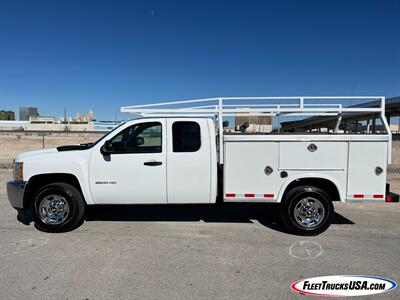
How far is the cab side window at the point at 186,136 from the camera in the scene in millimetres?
4344

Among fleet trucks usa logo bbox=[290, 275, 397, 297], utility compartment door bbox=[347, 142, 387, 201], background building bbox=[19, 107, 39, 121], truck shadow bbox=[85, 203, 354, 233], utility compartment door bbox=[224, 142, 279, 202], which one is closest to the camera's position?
fleet trucks usa logo bbox=[290, 275, 397, 297]

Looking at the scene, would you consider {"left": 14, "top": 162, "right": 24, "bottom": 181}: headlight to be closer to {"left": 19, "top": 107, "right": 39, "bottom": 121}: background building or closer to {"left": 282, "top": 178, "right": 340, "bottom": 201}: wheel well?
{"left": 282, "top": 178, "right": 340, "bottom": 201}: wheel well

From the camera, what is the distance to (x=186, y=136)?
4383mm

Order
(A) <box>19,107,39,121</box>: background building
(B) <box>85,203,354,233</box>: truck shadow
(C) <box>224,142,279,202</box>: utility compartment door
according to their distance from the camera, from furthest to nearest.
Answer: (A) <box>19,107,39,121</box>: background building, (B) <box>85,203,354,233</box>: truck shadow, (C) <box>224,142,279,202</box>: utility compartment door

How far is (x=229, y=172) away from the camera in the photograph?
4.33 m

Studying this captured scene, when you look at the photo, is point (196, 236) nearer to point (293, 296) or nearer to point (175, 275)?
point (175, 275)

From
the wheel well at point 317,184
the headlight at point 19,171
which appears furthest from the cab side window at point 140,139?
the wheel well at point 317,184

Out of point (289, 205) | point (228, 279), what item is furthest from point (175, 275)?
point (289, 205)

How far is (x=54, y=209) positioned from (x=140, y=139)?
6.10 ft

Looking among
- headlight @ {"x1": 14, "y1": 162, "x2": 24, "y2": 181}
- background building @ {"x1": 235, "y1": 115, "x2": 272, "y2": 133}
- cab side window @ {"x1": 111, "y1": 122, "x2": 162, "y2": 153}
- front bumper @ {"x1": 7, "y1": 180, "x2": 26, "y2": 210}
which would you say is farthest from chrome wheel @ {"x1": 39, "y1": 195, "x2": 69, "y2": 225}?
background building @ {"x1": 235, "y1": 115, "x2": 272, "y2": 133}

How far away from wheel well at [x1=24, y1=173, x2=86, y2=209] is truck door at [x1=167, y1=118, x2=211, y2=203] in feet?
5.35

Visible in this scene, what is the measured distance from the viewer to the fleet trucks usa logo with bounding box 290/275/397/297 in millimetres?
2863

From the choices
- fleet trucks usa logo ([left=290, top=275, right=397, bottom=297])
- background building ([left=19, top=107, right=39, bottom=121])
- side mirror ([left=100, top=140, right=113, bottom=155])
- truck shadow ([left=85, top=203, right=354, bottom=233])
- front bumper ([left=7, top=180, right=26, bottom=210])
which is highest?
background building ([left=19, top=107, right=39, bottom=121])

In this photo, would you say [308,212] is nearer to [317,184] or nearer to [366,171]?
[317,184]
